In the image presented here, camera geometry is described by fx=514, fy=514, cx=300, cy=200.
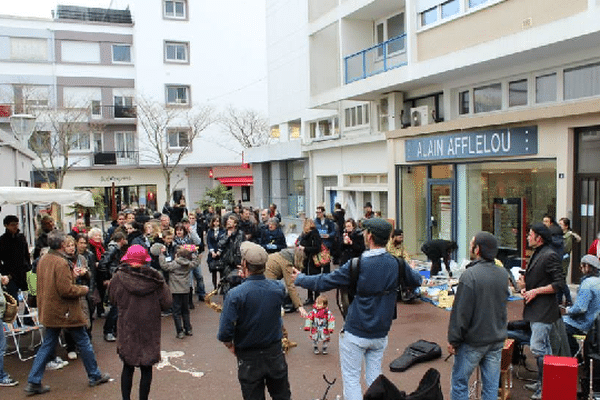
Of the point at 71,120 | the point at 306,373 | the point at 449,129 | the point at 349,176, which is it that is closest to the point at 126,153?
the point at 71,120

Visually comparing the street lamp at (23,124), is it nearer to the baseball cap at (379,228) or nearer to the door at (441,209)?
the door at (441,209)

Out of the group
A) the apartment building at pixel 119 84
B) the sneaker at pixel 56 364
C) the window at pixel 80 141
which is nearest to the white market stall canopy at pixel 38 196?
the sneaker at pixel 56 364

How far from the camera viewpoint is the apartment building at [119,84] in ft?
110

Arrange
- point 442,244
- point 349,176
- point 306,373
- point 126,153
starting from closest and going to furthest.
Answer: point 306,373 → point 442,244 → point 349,176 → point 126,153

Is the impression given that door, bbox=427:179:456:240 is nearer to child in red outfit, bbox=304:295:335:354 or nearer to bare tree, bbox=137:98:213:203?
child in red outfit, bbox=304:295:335:354

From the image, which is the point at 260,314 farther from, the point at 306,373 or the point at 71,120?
the point at 71,120

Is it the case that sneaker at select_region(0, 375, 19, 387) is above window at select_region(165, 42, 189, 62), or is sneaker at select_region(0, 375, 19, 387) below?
below

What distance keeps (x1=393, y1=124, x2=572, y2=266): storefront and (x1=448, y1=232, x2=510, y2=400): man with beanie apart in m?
6.52

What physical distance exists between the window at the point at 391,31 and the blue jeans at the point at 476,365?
12416 mm

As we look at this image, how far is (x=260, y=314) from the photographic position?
404 cm

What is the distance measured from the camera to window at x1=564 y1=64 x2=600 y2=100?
32.5ft

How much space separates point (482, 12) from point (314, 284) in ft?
30.7

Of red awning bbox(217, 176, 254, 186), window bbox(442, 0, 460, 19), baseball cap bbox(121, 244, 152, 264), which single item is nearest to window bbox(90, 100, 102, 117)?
red awning bbox(217, 176, 254, 186)

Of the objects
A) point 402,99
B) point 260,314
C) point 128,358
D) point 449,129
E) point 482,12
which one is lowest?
point 128,358
